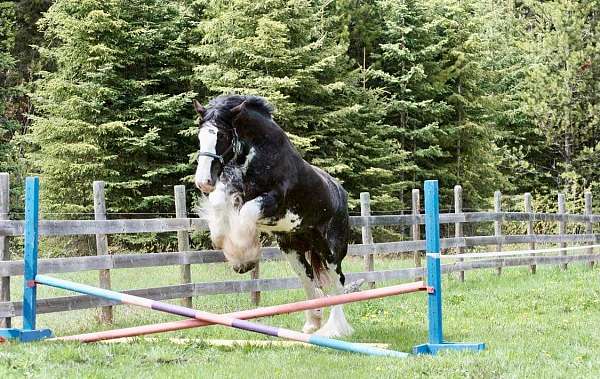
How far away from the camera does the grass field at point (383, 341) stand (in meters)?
5.10

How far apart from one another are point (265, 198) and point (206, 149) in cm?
72

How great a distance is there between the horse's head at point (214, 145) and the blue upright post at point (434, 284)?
173 centimetres

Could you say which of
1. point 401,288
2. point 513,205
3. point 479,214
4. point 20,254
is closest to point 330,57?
point 479,214

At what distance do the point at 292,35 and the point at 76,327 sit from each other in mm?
14363

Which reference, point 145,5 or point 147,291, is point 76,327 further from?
point 145,5

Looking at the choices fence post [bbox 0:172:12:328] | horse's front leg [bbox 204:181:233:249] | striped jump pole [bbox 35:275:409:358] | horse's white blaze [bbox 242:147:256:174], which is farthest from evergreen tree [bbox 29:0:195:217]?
striped jump pole [bbox 35:275:409:358]

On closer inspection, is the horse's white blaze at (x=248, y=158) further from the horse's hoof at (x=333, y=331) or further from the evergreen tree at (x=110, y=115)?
the evergreen tree at (x=110, y=115)

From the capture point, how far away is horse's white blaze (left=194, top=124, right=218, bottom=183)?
6098 millimetres

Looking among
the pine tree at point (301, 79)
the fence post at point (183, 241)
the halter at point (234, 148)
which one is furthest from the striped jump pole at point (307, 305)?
the pine tree at point (301, 79)

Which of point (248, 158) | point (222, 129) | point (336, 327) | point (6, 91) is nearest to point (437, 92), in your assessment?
point (6, 91)

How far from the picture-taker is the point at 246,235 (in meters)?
6.26

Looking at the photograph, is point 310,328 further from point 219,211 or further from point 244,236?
point 219,211

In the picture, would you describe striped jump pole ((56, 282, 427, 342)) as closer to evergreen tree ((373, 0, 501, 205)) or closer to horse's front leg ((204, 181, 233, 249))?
horse's front leg ((204, 181, 233, 249))

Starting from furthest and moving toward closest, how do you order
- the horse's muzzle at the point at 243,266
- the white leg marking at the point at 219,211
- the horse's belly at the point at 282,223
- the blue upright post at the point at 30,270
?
the horse's belly at the point at 282,223, the horse's muzzle at the point at 243,266, the blue upright post at the point at 30,270, the white leg marking at the point at 219,211
